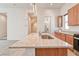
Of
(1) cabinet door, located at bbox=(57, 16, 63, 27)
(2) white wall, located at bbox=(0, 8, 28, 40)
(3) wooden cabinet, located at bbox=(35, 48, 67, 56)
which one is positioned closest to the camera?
(3) wooden cabinet, located at bbox=(35, 48, 67, 56)

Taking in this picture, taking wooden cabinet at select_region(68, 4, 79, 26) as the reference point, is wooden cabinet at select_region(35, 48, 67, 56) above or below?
below

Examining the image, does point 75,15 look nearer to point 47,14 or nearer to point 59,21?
point 59,21

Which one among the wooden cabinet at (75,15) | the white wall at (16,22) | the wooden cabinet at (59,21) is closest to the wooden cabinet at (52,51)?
the wooden cabinet at (75,15)

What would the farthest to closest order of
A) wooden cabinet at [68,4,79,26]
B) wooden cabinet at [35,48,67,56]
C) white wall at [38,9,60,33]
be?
white wall at [38,9,60,33] → wooden cabinet at [68,4,79,26] → wooden cabinet at [35,48,67,56]

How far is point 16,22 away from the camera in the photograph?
10.9 meters

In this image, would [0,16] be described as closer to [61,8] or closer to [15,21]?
[15,21]

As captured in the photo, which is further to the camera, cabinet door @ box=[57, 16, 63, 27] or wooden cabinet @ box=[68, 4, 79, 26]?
cabinet door @ box=[57, 16, 63, 27]

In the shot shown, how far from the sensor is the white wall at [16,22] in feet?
35.5

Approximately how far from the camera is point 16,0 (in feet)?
2.88

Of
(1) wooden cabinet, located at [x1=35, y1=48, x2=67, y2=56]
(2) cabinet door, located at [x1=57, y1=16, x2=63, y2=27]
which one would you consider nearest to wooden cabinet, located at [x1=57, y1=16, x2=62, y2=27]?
(2) cabinet door, located at [x1=57, y1=16, x2=63, y2=27]

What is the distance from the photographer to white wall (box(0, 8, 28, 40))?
35.5 ft

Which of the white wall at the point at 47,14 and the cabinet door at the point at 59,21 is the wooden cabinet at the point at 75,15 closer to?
the cabinet door at the point at 59,21

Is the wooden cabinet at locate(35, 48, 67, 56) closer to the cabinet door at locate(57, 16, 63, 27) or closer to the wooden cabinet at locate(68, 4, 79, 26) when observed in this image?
the wooden cabinet at locate(68, 4, 79, 26)

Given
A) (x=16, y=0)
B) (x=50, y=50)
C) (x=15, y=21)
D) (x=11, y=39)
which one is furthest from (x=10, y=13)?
(x=16, y=0)
